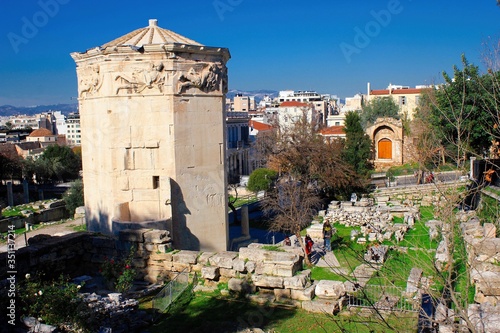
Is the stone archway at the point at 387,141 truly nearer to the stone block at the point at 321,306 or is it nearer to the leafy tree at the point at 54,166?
the leafy tree at the point at 54,166

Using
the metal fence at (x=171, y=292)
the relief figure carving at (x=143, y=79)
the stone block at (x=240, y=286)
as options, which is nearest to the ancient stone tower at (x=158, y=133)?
the relief figure carving at (x=143, y=79)

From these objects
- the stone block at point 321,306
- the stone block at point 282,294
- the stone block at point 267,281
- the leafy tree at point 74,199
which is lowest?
the leafy tree at point 74,199

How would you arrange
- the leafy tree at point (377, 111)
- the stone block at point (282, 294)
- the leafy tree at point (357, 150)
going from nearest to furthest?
the stone block at point (282, 294)
the leafy tree at point (357, 150)
the leafy tree at point (377, 111)

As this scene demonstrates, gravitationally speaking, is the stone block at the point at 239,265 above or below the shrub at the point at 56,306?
below

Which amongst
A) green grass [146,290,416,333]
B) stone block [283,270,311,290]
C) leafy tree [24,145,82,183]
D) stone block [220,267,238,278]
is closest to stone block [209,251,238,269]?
stone block [220,267,238,278]

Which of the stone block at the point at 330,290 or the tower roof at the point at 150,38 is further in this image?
the tower roof at the point at 150,38

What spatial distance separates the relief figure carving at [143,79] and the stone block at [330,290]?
5.13m

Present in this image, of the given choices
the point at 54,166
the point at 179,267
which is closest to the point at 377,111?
the point at 54,166

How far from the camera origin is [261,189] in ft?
107

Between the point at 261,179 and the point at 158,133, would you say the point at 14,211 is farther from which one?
the point at 158,133

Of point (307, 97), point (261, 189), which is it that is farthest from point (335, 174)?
point (307, 97)

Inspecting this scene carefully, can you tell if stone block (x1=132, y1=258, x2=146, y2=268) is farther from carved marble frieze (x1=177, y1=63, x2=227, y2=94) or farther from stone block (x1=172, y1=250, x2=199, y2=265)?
carved marble frieze (x1=177, y1=63, x2=227, y2=94)

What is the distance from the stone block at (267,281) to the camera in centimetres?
720

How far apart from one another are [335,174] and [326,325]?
59.2ft
